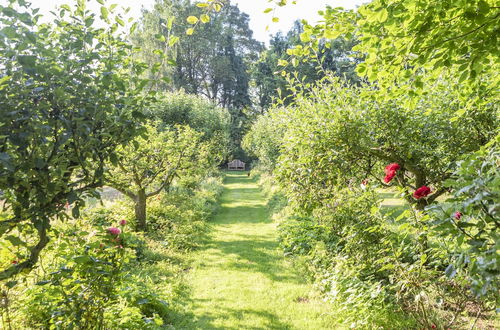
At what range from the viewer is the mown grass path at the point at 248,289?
4855 millimetres

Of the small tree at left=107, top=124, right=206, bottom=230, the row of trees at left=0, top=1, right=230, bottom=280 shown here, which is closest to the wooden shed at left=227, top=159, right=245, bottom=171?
the small tree at left=107, top=124, right=206, bottom=230

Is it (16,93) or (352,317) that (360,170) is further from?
(16,93)

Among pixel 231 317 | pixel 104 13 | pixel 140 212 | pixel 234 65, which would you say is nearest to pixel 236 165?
pixel 234 65

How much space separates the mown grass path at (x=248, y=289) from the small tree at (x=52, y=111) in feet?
11.6

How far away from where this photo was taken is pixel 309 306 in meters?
5.21

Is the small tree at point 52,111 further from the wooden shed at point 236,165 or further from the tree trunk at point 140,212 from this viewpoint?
the wooden shed at point 236,165

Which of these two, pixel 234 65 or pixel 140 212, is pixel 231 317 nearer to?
pixel 140 212

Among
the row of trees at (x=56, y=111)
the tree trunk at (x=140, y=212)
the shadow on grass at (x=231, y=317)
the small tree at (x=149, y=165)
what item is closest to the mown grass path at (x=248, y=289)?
the shadow on grass at (x=231, y=317)

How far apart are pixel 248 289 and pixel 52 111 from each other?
5.09 meters

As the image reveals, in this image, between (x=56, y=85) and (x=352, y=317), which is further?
(x=352, y=317)

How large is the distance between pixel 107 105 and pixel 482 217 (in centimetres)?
260

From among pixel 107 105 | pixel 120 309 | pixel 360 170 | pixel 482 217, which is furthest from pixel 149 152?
pixel 482 217

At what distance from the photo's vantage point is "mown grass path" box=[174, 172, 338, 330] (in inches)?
191

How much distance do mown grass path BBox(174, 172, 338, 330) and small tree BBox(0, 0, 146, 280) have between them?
353cm
